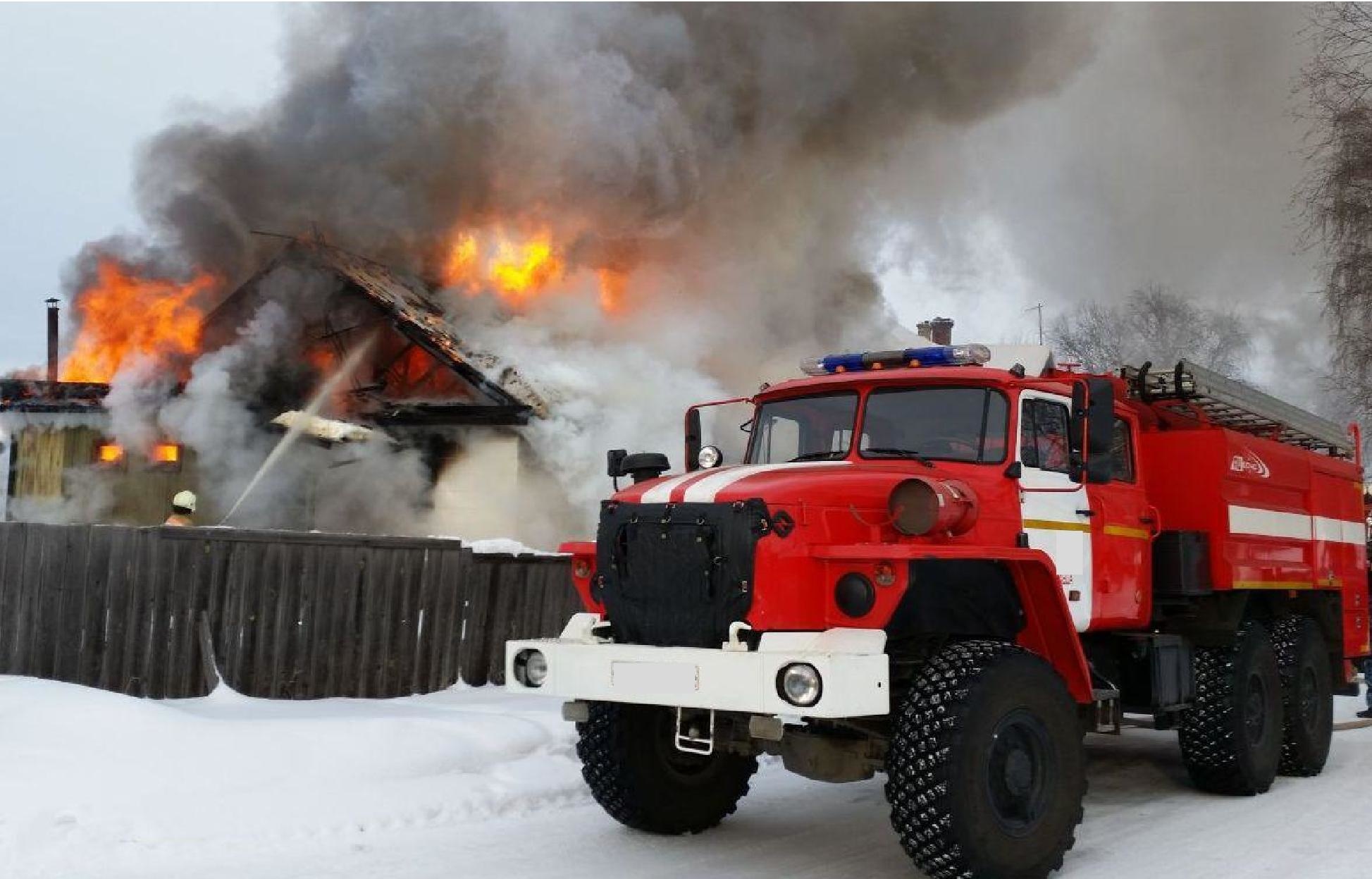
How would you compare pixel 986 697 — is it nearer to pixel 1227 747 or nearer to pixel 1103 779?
pixel 1227 747

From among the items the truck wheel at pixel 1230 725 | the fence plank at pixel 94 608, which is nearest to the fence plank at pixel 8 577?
the fence plank at pixel 94 608

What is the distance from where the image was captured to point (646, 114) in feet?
69.8

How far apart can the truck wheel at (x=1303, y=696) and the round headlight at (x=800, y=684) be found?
504 cm

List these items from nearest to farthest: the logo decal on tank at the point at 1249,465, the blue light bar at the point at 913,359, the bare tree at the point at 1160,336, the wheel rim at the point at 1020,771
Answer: the wheel rim at the point at 1020,771
the blue light bar at the point at 913,359
the logo decal on tank at the point at 1249,465
the bare tree at the point at 1160,336

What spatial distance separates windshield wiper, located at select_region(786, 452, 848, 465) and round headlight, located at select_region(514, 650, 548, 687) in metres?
1.64

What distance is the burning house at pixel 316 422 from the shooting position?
696 inches

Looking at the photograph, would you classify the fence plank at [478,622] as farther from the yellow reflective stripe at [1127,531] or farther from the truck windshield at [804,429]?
the yellow reflective stripe at [1127,531]

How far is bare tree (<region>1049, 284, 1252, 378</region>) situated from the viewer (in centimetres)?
3994

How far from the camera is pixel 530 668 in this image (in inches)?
237

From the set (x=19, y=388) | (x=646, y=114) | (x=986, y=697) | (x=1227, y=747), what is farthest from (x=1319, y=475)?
(x=19, y=388)

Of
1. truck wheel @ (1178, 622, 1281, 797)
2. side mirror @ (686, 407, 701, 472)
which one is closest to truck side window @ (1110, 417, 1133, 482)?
truck wheel @ (1178, 622, 1281, 797)

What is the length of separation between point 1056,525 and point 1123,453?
47.7 inches

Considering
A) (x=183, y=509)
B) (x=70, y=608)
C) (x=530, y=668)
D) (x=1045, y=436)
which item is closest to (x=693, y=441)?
(x=530, y=668)

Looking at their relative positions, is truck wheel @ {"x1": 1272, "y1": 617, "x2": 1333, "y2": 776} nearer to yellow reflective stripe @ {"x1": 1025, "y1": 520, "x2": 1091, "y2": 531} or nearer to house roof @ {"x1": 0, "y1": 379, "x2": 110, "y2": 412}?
yellow reflective stripe @ {"x1": 1025, "y1": 520, "x2": 1091, "y2": 531}
